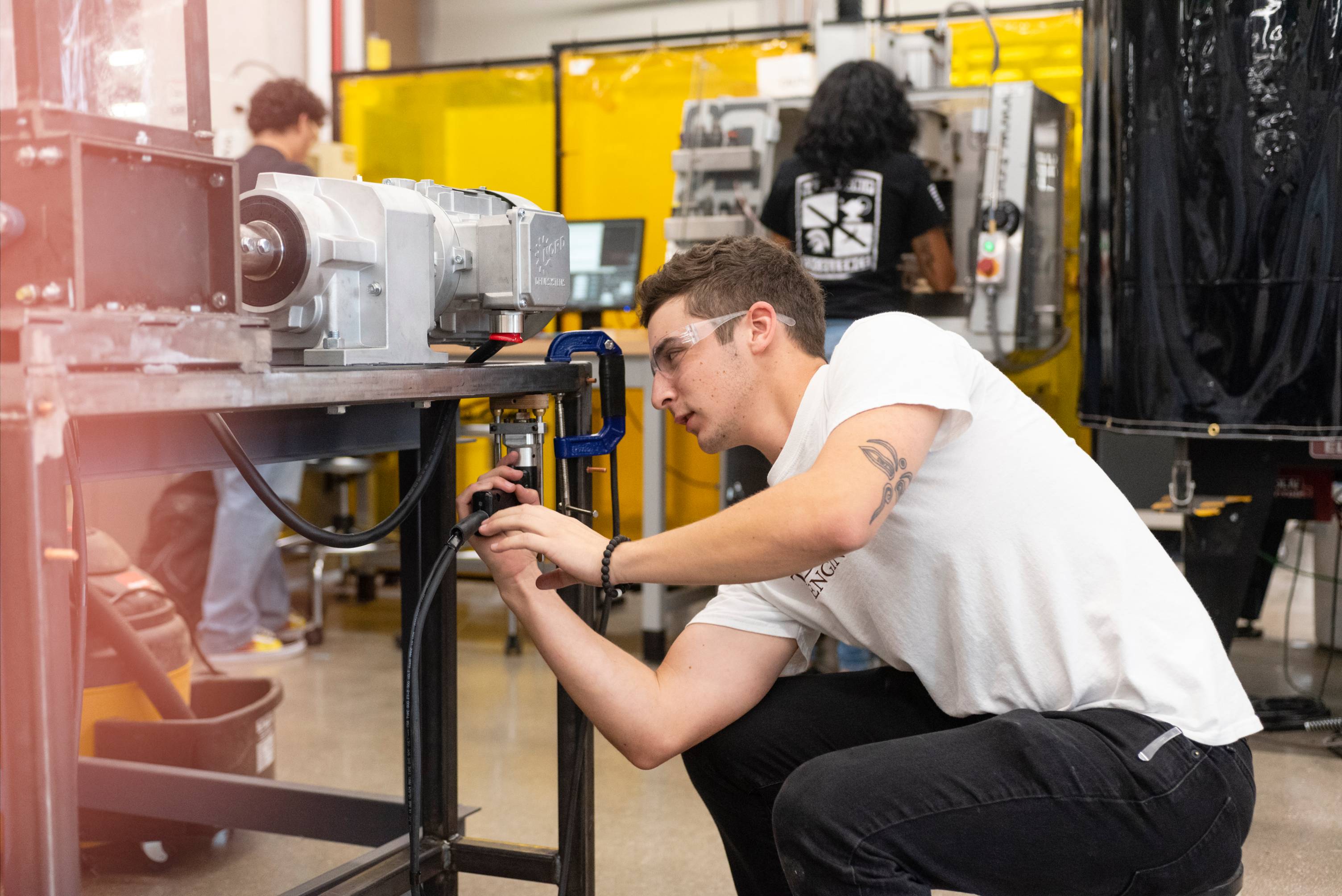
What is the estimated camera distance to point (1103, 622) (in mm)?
1228

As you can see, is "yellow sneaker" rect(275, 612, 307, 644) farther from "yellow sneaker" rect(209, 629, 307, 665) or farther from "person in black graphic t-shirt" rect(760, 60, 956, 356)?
"person in black graphic t-shirt" rect(760, 60, 956, 356)

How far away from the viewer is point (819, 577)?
139cm

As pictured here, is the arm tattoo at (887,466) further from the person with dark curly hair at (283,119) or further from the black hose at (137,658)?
the person with dark curly hair at (283,119)

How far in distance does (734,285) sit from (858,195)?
71.4 inches

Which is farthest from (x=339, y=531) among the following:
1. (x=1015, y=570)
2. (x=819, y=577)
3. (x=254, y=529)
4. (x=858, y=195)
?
(x=1015, y=570)

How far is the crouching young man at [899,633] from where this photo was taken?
113 cm

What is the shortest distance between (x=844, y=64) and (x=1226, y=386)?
4.03 feet

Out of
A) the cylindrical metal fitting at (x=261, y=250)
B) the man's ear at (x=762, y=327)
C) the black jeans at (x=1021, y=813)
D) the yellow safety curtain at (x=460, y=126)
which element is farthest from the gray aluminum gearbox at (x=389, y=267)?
the yellow safety curtain at (x=460, y=126)

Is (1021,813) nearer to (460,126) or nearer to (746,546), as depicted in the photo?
(746,546)

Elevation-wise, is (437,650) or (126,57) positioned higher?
(126,57)

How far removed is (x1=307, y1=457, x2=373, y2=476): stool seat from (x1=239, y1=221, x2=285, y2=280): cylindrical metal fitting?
2759mm

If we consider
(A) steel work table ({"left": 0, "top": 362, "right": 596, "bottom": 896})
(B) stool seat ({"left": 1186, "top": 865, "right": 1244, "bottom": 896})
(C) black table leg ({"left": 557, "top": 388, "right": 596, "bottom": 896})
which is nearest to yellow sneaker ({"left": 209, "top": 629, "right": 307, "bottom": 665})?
(A) steel work table ({"left": 0, "top": 362, "right": 596, "bottom": 896})

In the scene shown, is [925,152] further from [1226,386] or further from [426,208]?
[426,208]

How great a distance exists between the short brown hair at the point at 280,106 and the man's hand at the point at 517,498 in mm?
2499
